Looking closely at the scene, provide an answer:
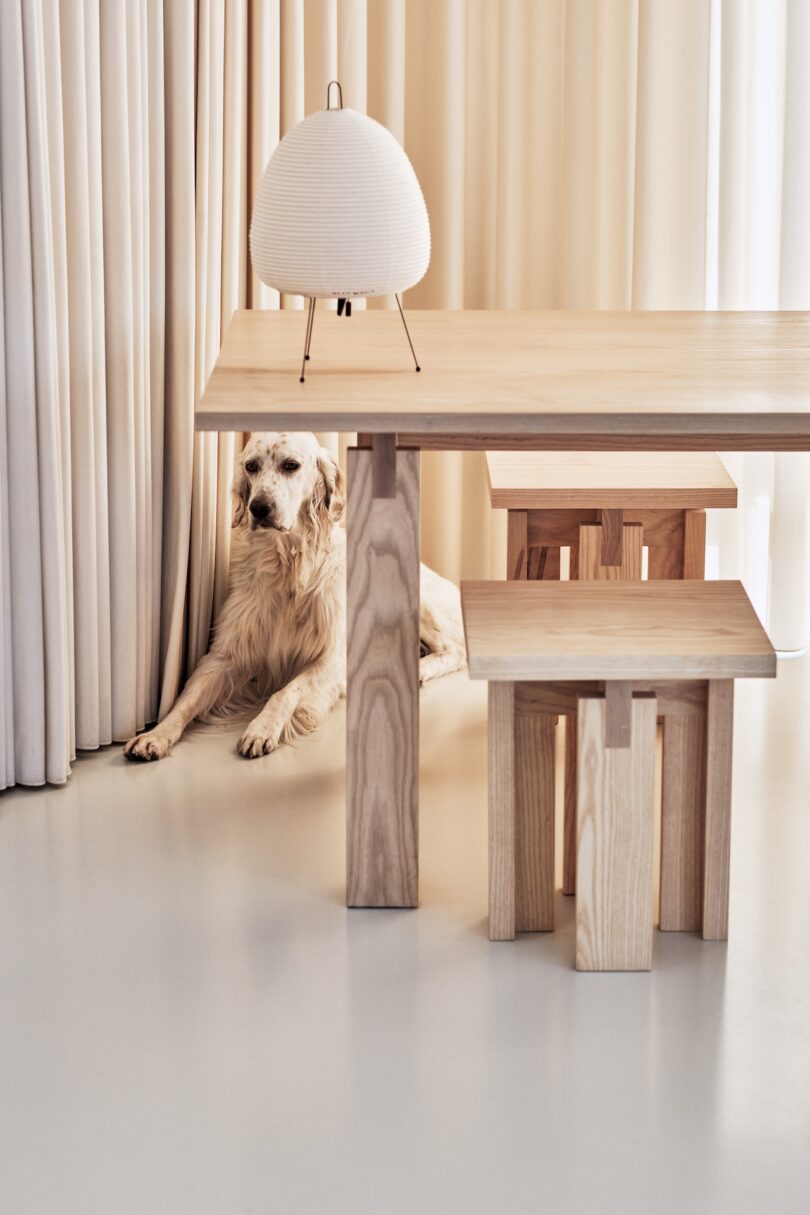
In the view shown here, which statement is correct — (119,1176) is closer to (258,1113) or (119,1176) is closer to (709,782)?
(258,1113)

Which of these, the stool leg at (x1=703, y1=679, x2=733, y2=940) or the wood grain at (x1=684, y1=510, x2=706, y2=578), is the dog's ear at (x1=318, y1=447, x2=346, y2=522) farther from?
the stool leg at (x1=703, y1=679, x2=733, y2=940)

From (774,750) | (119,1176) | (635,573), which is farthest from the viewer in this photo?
(774,750)

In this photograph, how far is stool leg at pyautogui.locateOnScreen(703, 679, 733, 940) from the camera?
7.47ft

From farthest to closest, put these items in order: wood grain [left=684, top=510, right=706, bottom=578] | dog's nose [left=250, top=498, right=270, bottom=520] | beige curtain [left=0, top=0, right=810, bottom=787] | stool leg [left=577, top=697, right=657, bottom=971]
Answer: dog's nose [left=250, top=498, right=270, bottom=520], wood grain [left=684, top=510, right=706, bottom=578], beige curtain [left=0, top=0, right=810, bottom=787], stool leg [left=577, top=697, right=657, bottom=971]

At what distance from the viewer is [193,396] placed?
124 inches

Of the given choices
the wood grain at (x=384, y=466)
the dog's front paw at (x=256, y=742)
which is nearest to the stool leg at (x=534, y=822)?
the wood grain at (x=384, y=466)

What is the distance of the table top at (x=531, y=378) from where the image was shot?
213 centimetres

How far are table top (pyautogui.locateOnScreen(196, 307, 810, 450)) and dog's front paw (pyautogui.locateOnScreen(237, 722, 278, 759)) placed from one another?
0.79 meters

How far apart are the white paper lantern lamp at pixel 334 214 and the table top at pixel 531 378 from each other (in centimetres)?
14

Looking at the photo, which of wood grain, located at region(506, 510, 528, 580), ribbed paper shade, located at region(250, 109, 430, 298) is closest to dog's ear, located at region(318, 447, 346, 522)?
wood grain, located at region(506, 510, 528, 580)

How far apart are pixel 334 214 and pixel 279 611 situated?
1116mm

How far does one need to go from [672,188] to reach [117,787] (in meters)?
1.70

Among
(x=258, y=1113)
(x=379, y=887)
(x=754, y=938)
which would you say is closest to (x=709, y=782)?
(x=754, y=938)

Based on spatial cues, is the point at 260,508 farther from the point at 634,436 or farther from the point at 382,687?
the point at 634,436
